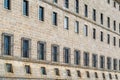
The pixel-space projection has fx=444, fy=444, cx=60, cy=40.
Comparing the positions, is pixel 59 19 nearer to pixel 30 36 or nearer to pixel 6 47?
pixel 30 36

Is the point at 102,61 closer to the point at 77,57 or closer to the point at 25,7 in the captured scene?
the point at 77,57

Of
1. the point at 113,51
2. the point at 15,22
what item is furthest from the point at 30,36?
the point at 113,51

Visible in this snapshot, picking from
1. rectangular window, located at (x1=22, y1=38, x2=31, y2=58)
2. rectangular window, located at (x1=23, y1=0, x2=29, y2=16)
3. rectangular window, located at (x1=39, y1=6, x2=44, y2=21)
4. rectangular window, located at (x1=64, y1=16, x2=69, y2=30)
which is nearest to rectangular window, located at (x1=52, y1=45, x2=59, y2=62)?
rectangular window, located at (x1=39, y1=6, x2=44, y2=21)

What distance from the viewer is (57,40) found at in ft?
157

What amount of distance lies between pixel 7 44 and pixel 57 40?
9834 millimetres

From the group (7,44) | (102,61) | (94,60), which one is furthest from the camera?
(102,61)

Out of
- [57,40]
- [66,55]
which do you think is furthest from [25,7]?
[66,55]

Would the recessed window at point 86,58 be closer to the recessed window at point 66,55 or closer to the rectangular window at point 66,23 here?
the recessed window at point 66,55

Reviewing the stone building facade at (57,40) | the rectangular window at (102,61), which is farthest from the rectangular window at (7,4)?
the rectangular window at (102,61)

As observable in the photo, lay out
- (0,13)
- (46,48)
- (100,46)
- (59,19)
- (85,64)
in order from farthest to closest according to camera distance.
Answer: (100,46), (85,64), (59,19), (46,48), (0,13)

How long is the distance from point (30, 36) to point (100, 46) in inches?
849

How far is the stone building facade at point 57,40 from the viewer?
39.4 meters

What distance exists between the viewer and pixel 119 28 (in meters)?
72.9

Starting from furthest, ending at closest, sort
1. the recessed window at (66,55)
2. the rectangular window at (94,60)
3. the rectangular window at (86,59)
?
the rectangular window at (94,60), the rectangular window at (86,59), the recessed window at (66,55)
